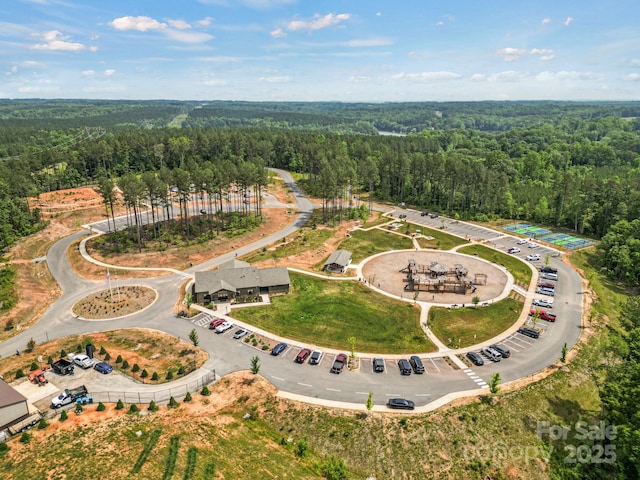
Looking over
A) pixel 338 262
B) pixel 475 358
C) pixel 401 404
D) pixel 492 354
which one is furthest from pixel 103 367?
pixel 492 354

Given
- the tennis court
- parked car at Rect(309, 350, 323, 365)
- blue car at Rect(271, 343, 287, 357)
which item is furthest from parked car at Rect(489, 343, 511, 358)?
the tennis court

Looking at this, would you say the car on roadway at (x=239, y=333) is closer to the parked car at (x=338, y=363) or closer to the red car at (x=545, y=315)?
the parked car at (x=338, y=363)


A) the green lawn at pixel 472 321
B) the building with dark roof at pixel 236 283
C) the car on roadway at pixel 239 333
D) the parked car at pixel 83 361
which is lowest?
the green lawn at pixel 472 321

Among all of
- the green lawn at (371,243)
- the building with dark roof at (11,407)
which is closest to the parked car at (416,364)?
the green lawn at (371,243)

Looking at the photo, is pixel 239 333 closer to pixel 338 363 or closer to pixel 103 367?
pixel 338 363

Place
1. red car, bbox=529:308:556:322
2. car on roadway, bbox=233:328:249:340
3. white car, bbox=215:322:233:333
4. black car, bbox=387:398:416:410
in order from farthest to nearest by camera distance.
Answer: red car, bbox=529:308:556:322, white car, bbox=215:322:233:333, car on roadway, bbox=233:328:249:340, black car, bbox=387:398:416:410

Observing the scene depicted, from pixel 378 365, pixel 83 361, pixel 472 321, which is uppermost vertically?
pixel 83 361

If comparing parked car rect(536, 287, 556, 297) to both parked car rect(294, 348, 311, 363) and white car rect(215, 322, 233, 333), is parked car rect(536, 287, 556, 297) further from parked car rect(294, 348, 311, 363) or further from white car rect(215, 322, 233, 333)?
white car rect(215, 322, 233, 333)
